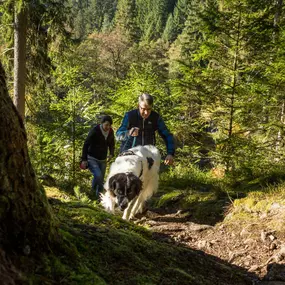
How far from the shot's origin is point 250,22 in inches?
Result: 344

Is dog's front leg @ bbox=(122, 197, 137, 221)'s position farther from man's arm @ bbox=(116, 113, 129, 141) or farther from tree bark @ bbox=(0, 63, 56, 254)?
tree bark @ bbox=(0, 63, 56, 254)

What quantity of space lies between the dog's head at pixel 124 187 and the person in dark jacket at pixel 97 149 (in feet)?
6.21

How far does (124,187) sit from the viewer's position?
5012 mm

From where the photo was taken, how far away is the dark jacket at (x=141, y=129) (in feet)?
19.7

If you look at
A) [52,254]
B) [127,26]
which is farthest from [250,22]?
[127,26]

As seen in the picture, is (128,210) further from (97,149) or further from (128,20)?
(128,20)

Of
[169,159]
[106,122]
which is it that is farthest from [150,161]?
[106,122]

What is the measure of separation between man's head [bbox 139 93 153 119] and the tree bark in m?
4.30

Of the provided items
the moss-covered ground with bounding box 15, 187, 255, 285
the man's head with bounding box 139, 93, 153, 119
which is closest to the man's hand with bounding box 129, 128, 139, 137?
the man's head with bounding box 139, 93, 153, 119

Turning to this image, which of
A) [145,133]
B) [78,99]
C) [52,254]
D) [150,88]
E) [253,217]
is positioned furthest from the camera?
[150,88]

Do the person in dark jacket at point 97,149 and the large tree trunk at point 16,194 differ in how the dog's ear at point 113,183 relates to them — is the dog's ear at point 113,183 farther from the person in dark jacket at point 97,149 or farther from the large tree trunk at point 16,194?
the large tree trunk at point 16,194

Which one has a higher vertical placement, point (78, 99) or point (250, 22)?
point (250, 22)

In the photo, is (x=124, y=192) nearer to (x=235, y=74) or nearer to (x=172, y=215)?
(x=172, y=215)

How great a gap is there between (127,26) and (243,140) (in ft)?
175
